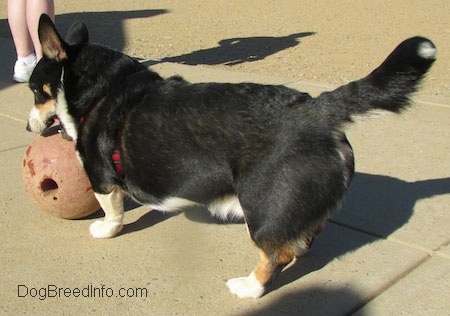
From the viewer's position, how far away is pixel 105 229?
3.92 meters

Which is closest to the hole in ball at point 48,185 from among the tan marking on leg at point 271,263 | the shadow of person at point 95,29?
the tan marking on leg at point 271,263

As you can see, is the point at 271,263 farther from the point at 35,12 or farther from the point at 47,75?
the point at 35,12

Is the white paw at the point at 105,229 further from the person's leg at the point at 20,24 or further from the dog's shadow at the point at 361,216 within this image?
the person's leg at the point at 20,24

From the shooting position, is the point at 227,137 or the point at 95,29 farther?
the point at 95,29

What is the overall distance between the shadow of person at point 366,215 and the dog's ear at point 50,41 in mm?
1801

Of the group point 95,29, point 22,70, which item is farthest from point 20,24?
point 95,29

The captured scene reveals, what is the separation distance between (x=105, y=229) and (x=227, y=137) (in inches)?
44.8

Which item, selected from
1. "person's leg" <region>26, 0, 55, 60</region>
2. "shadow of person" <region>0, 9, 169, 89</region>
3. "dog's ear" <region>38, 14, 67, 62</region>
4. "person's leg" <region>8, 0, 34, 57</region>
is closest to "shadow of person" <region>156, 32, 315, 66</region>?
"shadow of person" <region>0, 9, 169, 89</region>

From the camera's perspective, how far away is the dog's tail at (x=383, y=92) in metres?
3.17

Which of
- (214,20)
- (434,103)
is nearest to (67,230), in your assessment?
(434,103)

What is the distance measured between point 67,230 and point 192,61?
5751 millimetres

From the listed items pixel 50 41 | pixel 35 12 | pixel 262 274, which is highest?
pixel 50 41

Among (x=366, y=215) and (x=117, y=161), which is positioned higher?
(x=117, y=161)

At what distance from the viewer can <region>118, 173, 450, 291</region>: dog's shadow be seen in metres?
3.74
